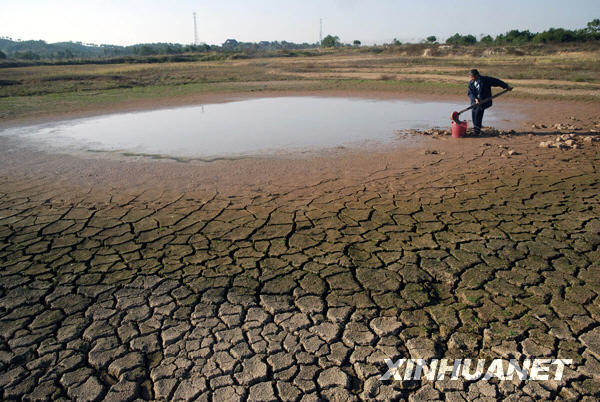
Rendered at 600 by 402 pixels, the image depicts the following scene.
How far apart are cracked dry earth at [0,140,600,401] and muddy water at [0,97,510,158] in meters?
3.30

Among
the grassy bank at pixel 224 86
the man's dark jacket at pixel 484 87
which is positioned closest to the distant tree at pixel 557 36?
the grassy bank at pixel 224 86

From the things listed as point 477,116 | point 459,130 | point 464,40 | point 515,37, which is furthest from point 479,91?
point 464,40

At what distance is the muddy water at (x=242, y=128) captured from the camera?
9.60 metres

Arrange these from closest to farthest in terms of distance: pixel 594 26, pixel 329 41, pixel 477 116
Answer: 1. pixel 477 116
2. pixel 594 26
3. pixel 329 41

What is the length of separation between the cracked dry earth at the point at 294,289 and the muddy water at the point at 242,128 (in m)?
3.30

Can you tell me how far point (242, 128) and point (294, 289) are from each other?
8235mm

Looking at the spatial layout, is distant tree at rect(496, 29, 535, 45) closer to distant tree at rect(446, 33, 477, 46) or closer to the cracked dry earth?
distant tree at rect(446, 33, 477, 46)

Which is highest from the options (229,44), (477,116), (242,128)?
(229,44)

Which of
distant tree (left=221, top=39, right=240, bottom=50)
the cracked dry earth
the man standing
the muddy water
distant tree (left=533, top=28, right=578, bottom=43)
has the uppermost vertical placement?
distant tree (left=221, top=39, right=240, bottom=50)

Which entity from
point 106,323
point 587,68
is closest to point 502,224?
point 106,323

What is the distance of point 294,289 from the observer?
4035 mm

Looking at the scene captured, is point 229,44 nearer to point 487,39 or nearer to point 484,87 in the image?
point 487,39

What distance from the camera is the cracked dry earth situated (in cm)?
303

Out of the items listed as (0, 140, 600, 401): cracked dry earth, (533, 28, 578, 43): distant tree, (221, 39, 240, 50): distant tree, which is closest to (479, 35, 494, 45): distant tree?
(533, 28, 578, 43): distant tree
